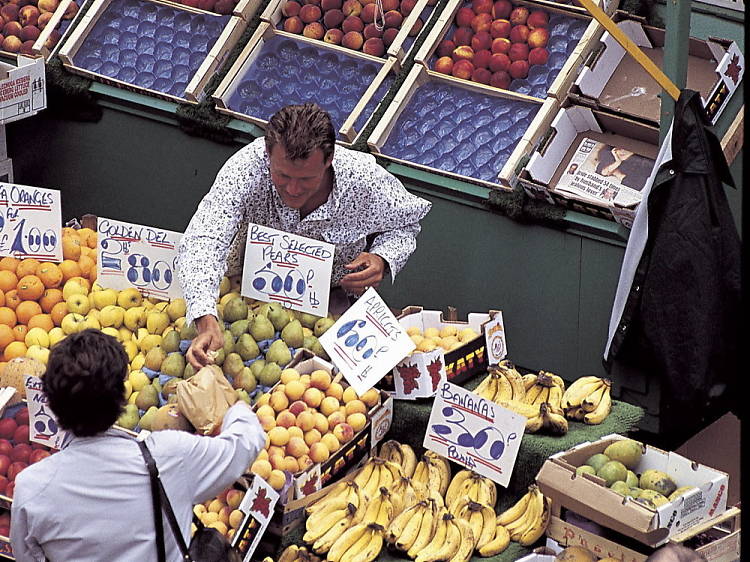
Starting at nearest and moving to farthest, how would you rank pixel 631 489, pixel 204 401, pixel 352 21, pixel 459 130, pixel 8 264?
pixel 204 401 < pixel 631 489 < pixel 8 264 < pixel 459 130 < pixel 352 21

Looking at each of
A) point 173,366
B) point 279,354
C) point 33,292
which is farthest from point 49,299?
point 279,354

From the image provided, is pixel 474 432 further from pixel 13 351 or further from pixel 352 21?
pixel 352 21

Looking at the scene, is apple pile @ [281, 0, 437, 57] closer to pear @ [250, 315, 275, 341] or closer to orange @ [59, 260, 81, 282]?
orange @ [59, 260, 81, 282]

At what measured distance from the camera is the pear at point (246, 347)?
362 centimetres

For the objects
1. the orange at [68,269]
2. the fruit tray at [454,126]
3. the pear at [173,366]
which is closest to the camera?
the pear at [173,366]

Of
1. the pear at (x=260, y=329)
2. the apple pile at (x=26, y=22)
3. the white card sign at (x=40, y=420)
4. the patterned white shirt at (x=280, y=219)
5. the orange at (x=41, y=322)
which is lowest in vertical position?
the white card sign at (x=40, y=420)

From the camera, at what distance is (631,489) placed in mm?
3176

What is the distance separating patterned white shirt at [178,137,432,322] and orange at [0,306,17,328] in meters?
0.69

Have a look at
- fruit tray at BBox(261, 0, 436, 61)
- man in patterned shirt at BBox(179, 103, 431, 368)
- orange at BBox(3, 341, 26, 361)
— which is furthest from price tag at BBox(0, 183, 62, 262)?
fruit tray at BBox(261, 0, 436, 61)

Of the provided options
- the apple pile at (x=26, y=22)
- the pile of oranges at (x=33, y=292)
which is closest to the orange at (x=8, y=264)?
the pile of oranges at (x=33, y=292)

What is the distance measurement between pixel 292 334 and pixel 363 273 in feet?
1.07

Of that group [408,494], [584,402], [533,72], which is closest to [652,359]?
[584,402]

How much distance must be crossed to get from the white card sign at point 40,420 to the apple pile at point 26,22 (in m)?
3.40

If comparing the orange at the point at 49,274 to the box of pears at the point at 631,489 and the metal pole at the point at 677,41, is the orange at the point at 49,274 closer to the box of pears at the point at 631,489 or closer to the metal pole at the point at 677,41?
the box of pears at the point at 631,489
